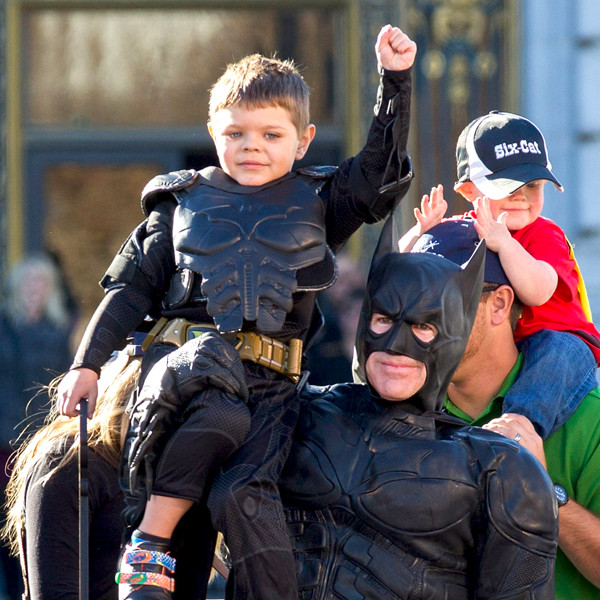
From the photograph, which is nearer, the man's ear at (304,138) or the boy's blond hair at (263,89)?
the boy's blond hair at (263,89)

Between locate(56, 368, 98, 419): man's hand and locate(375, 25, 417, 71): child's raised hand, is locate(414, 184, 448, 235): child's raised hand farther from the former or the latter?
locate(56, 368, 98, 419): man's hand

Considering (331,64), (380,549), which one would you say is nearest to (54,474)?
(380,549)

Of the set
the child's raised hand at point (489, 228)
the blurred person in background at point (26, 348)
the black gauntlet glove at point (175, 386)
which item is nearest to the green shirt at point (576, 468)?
the child's raised hand at point (489, 228)

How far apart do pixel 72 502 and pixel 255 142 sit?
3.88 ft

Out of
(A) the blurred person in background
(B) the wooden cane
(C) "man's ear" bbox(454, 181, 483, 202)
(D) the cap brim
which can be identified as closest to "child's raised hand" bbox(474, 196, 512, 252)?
(D) the cap brim

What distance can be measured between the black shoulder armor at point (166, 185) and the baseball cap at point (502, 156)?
889 millimetres

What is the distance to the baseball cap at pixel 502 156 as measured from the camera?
11.7 ft

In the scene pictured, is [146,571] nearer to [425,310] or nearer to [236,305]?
[236,305]

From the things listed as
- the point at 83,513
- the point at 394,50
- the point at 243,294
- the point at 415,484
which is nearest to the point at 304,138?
the point at 394,50

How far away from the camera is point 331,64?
8.60 metres

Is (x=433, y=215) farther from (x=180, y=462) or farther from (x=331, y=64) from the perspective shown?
(x=331, y=64)

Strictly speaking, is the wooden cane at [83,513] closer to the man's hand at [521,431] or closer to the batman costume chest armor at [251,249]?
the batman costume chest armor at [251,249]

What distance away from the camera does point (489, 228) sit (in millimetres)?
3400

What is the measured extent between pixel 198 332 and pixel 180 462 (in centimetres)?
31
